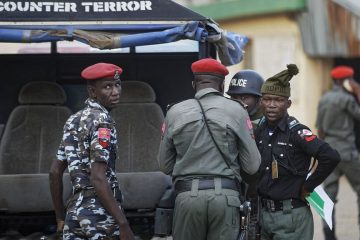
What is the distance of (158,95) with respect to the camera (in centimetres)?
923

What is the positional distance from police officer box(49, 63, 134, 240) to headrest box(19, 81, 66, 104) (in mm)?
2178

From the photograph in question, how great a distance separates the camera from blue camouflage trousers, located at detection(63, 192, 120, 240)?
256 inches

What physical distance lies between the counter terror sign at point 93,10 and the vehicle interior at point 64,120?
896 mm

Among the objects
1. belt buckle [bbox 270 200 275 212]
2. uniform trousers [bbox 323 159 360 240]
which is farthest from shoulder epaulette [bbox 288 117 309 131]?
uniform trousers [bbox 323 159 360 240]

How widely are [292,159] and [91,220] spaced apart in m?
1.57

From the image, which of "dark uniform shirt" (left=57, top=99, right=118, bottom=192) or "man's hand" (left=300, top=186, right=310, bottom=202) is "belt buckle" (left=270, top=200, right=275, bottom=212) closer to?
"man's hand" (left=300, top=186, right=310, bottom=202)

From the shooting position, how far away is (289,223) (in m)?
7.14

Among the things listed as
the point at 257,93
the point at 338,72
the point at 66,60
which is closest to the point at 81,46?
the point at 66,60

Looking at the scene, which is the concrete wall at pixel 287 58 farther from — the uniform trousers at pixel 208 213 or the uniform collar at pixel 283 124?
the uniform trousers at pixel 208 213

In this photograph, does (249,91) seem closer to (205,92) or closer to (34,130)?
(205,92)

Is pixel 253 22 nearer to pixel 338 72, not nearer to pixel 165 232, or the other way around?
pixel 338 72

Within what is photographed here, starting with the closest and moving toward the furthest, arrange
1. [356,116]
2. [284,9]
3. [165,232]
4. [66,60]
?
1. [165,232]
2. [66,60]
3. [356,116]
4. [284,9]

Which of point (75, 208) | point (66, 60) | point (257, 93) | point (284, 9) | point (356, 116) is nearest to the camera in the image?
point (75, 208)

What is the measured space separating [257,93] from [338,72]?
3.55 metres
